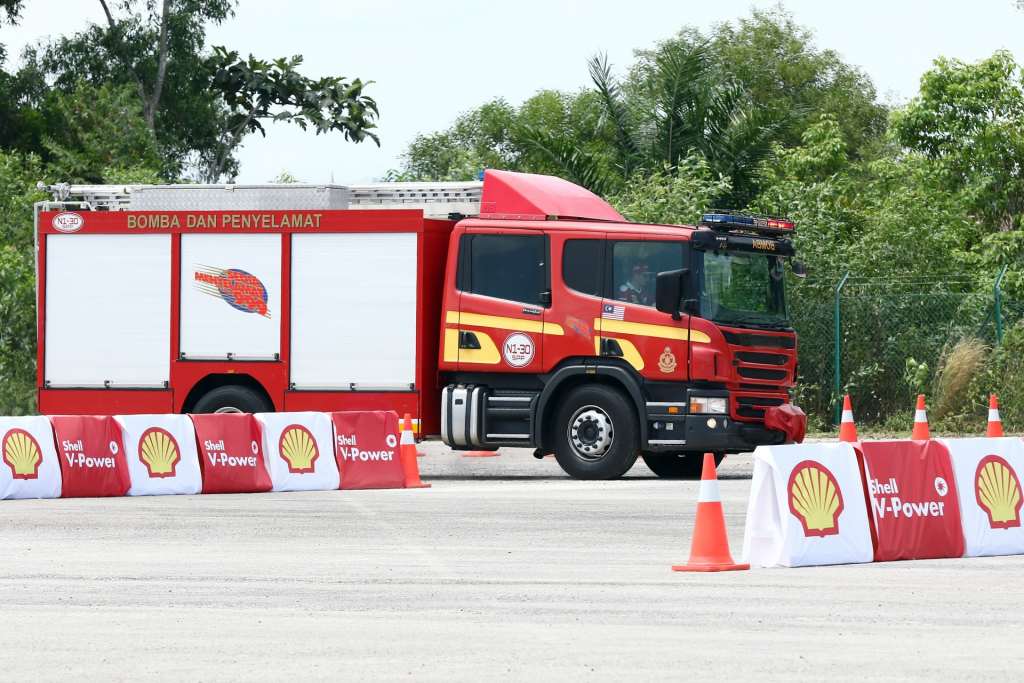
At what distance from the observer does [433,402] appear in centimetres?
1966

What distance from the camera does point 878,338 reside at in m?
26.9

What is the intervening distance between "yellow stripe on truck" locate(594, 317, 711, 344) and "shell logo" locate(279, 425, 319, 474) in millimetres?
3285

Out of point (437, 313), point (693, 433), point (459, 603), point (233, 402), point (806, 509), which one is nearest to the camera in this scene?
point (459, 603)

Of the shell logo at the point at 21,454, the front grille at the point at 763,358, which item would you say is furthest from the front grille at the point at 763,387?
the shell logo at the point at 21,454

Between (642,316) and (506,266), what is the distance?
1612 mm

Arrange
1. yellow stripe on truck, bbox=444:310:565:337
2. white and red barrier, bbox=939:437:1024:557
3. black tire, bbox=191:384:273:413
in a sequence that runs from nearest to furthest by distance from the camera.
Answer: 1. white and red barrier, bbox=939:437:1024:557
2. yellow stripe on truck, bbox=444:310:565:337
3. black tire, bbox=191:384:273:413

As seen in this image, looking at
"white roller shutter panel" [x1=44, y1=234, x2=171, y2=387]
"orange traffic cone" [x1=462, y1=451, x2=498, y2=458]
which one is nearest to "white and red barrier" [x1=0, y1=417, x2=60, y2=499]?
"white roller shutter panel" [x1=44, y1=234, x2=171, y2=387]

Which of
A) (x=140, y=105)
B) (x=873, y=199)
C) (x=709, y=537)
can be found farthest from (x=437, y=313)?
(x=140, y=105)

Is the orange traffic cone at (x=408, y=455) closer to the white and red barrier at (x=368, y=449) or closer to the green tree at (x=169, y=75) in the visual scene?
the white and red barrier at (x=368, y=449)

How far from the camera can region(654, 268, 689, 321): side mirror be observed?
1820 cm

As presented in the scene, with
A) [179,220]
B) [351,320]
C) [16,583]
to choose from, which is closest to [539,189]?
[351,320]

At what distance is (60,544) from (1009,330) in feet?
56.4

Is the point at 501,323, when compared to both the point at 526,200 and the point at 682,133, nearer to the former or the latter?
the point at 526,200

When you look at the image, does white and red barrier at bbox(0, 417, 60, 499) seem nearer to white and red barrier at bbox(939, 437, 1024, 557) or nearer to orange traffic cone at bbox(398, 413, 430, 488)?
orange traffic cone at bbox(398, 413, 430, 488)
